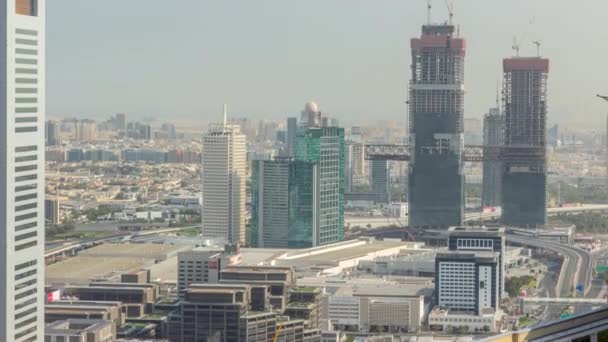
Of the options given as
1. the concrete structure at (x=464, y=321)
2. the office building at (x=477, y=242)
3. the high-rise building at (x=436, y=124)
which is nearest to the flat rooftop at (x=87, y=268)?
the office building at (x=477, y=242)

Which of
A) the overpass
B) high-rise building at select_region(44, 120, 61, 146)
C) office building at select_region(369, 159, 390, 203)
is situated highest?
high-rise building at select_region(44, 120, 61, 146)

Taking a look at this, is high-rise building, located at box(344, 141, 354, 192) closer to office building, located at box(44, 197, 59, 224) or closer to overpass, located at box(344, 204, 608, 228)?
overpass, located at box(344, 204, 608, 228)

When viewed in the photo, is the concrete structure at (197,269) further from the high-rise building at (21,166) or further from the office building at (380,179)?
the office building at (380,179)

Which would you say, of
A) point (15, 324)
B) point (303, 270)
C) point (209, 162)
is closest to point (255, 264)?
point (303, 270)

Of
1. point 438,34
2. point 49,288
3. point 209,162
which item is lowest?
point 49,288

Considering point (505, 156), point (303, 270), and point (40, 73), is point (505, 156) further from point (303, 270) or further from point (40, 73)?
point (40, 73)

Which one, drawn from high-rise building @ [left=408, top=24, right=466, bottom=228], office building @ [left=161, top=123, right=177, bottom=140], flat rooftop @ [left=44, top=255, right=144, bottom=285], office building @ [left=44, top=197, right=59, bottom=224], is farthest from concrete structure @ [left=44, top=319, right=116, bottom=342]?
office building @ [left=161, top=123, right=177, bottom=140]
